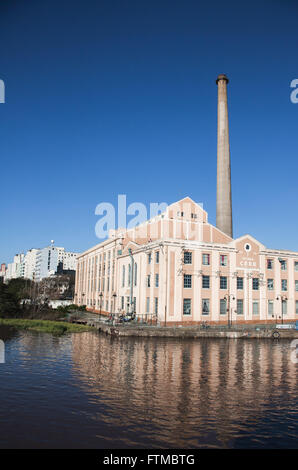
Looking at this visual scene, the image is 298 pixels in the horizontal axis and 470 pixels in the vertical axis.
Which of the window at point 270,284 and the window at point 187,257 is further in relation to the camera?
the window at point 270,284

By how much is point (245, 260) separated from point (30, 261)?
156 metres

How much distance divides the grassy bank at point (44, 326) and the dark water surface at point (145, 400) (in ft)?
46.3

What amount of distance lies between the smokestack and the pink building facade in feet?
11.6

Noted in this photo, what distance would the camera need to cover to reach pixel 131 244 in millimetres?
50812

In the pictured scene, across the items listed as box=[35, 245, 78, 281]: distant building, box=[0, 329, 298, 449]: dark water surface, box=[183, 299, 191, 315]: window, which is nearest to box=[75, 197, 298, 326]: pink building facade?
box=[183, 299, 191, 315]: window

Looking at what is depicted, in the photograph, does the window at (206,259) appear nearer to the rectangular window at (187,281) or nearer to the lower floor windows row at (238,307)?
the rectangular window at (187,281)

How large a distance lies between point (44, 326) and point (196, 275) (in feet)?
60.5

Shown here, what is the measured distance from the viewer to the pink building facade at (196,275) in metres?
40.0

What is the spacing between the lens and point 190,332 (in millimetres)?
35000

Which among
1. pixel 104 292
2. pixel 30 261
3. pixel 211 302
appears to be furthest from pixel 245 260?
pixel 30 261

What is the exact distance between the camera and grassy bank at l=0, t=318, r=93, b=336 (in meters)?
39.6

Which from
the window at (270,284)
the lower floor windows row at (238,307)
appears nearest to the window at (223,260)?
the lower floor windows row at (238,307)
